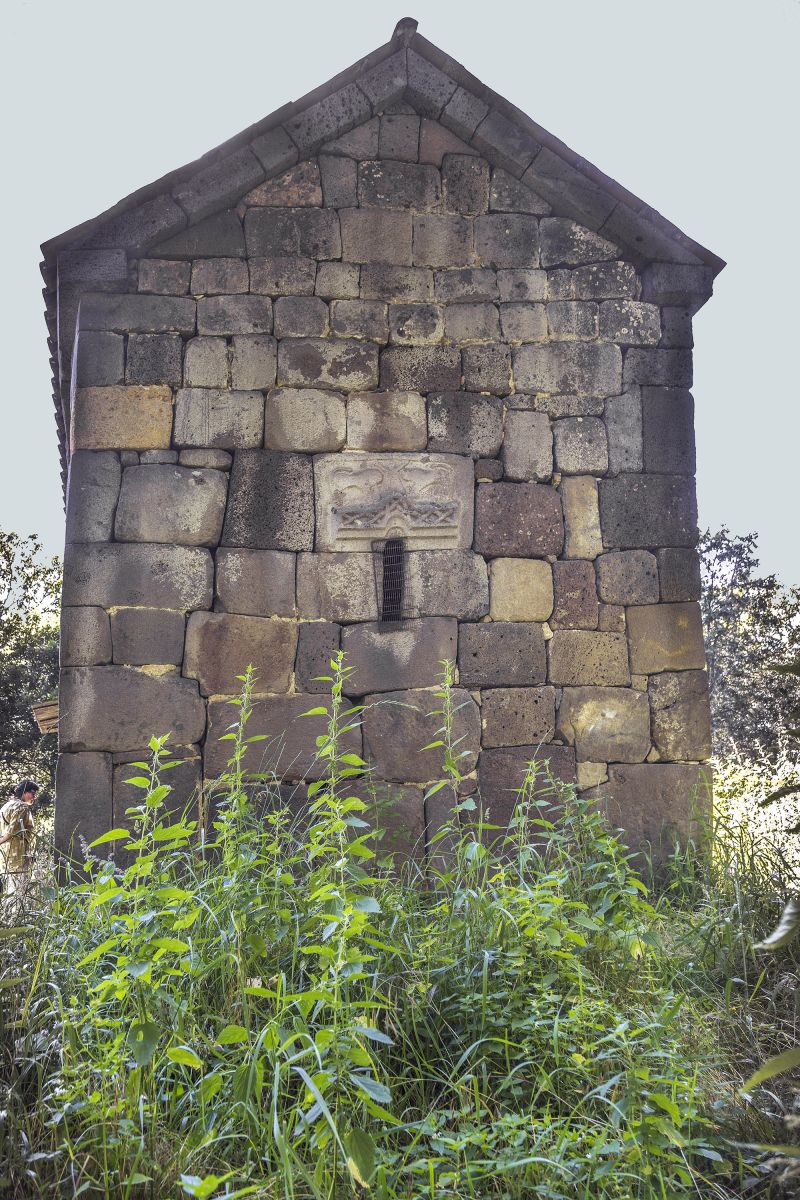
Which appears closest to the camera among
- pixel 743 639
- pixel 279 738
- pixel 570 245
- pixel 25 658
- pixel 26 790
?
pixel 279 738

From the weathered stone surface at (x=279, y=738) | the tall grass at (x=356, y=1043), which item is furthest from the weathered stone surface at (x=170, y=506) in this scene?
the tall grass at (x=356, y=1043)

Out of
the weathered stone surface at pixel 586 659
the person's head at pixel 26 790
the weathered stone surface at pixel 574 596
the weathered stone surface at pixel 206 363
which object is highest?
the weathered stone surface at pixel 206 363

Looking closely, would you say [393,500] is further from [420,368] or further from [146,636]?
[146,636]

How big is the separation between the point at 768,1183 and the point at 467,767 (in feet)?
10.5

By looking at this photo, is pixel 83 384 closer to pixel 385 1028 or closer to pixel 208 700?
pixel 208 700

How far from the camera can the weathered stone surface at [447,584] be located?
6188 mm

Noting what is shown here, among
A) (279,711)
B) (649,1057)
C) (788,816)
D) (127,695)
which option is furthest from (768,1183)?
(127,695)

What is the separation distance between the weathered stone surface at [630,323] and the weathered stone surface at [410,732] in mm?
2518

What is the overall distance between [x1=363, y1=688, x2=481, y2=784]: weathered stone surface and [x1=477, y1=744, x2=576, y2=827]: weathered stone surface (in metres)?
0.11

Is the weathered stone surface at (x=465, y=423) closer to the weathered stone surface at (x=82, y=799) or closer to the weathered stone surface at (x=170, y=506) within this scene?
the weathered stone surface at (x=170, y=506)

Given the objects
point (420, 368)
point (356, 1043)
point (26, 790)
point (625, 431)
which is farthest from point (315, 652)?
point (26, 790)

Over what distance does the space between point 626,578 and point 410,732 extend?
5.41 feet

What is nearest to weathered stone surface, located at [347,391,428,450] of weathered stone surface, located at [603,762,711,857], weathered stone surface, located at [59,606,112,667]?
weathered stone surface, located at [59,606,112,667]

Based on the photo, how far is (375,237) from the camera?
21.6ft
